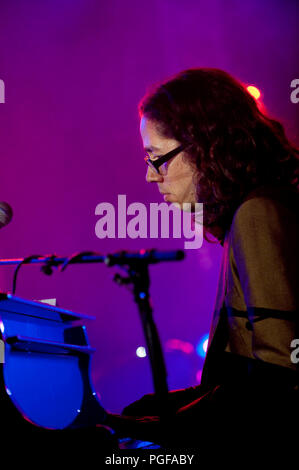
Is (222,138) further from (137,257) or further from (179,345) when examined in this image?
(179,345)

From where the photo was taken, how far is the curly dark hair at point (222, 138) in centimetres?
206

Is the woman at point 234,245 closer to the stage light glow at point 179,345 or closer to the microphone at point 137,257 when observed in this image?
the microphone at point 137,257

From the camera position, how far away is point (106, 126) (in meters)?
4.23

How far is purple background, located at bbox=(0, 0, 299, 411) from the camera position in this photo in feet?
13.2

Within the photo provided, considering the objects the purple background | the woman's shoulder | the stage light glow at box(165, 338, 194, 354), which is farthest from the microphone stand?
the stage light glow at box(165, 338, 194, 354)

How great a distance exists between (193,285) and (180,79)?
7.36ft

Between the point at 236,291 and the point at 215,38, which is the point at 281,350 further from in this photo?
the point at 215,38

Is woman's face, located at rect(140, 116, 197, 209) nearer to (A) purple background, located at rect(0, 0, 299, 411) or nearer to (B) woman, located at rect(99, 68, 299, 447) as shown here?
(B) woman, located at rect(99, 68, 299, 447)

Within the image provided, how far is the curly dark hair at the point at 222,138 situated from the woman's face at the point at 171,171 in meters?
0.03

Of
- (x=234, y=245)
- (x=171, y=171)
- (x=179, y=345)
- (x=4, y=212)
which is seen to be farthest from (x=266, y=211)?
(x=179, y=345)

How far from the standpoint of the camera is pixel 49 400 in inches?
63.5

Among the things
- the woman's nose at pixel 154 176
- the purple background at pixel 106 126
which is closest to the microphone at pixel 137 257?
the woman's nose at pixel 154 176

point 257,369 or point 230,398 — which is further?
point 230,398
